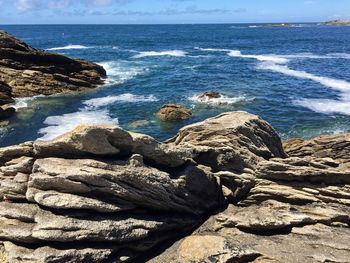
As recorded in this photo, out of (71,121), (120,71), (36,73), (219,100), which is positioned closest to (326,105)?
(219,100)

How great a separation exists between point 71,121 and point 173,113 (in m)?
10.6

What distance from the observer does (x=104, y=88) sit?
6131cm

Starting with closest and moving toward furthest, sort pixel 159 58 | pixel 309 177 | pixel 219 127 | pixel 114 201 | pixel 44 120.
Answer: pixel 114 201
pixel 309 177
pixel 219 127
pixel 44 120
pixel 159 58

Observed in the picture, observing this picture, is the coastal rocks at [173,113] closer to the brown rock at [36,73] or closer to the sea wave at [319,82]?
the sea wave at [319,82]

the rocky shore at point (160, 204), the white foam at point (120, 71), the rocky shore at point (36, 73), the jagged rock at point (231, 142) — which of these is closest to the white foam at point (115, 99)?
the rocky shore at point (36, 73)

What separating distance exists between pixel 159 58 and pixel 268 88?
4195 centimetres

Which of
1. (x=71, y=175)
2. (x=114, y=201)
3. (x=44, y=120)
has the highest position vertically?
(x=71, y=175)

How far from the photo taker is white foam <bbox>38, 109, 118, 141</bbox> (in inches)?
1585

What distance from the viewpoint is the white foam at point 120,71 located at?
6862cm

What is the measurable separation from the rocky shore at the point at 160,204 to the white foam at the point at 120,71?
49.4 meters

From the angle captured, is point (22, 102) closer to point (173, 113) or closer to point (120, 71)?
point (173, 113)

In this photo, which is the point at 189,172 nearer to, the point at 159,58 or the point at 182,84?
the point at 182,84

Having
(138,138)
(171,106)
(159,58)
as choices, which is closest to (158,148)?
(138,138)

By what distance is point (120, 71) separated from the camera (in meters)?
77.4
